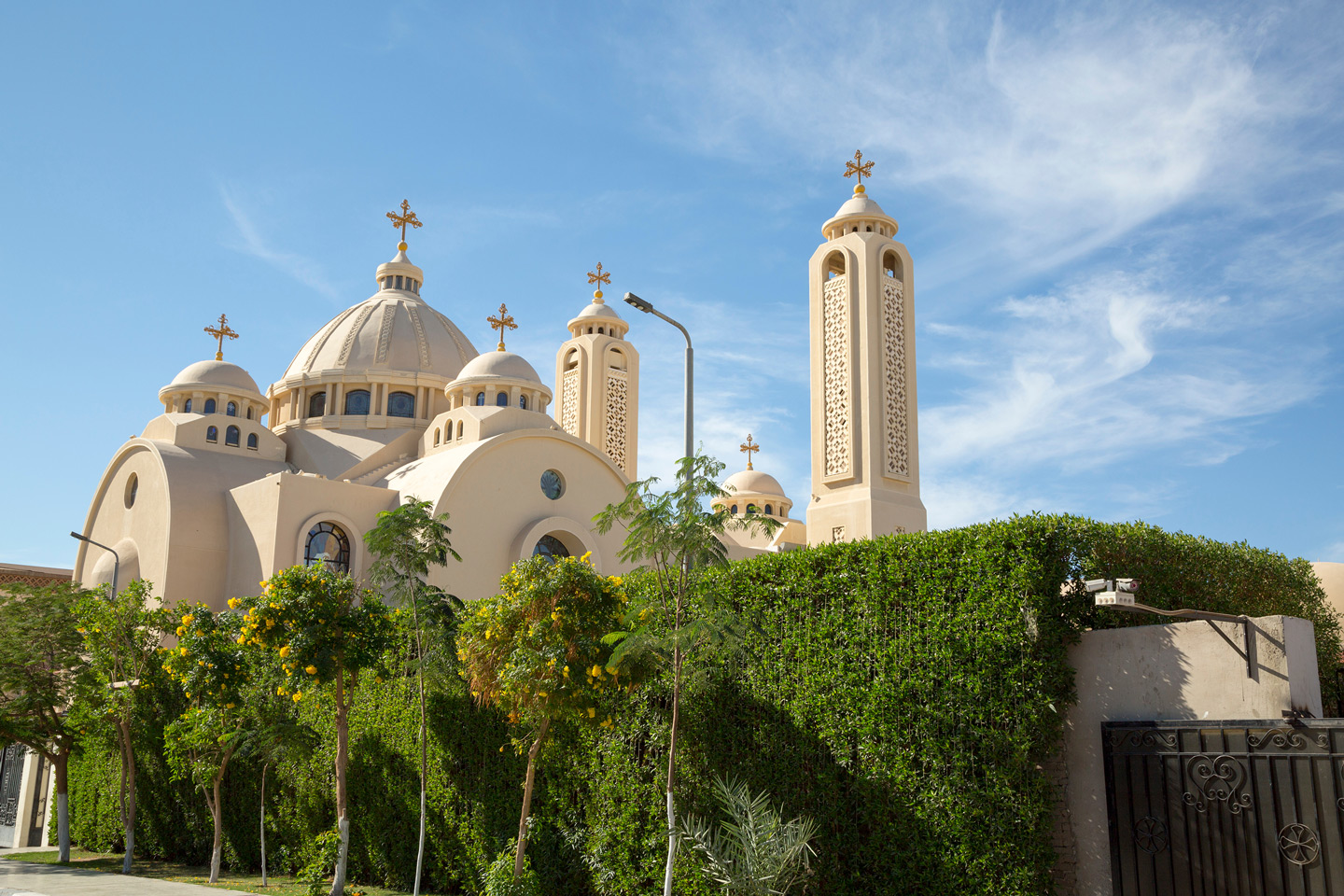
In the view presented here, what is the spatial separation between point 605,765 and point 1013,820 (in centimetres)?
431

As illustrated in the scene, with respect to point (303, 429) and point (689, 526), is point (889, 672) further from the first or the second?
point (303, 429)

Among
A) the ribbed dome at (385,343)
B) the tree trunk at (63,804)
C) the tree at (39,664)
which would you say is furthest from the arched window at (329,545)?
the ribbed dome at (385,343)

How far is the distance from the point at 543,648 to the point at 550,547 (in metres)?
13.8

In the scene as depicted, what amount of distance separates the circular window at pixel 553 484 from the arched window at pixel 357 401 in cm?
952

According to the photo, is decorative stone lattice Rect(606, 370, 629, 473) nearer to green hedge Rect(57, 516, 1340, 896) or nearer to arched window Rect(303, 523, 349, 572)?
arched window Rect(303, 523, 349, 572)

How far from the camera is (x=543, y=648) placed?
10211mm

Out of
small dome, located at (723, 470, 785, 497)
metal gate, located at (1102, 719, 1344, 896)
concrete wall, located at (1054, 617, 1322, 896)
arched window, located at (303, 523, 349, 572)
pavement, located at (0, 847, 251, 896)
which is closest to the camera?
metal gate, located at (1102, 719, 1344, 896)

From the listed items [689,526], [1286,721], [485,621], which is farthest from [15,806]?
[1286,721]

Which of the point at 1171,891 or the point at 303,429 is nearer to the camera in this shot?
the point at 1171,891

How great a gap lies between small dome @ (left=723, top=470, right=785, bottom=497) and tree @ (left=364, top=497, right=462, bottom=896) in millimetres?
32767

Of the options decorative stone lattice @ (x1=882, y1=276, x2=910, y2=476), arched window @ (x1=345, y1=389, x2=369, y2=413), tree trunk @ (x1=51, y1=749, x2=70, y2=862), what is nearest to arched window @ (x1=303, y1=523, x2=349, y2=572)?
tree trunk @ (x1=51, y1=749, x2=70, y2=862)

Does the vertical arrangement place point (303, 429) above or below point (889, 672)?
above

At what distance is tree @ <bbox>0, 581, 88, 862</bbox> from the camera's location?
17.5 meters

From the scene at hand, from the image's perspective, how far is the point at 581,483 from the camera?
24.8m
